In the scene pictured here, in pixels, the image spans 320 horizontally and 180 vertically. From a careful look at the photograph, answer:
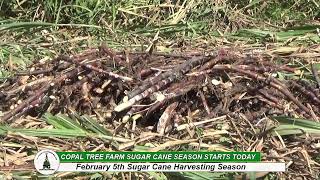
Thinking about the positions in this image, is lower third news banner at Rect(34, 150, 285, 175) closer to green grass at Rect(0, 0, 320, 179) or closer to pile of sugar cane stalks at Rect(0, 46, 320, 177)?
pile of sugar cane stalks at Rect(0, 46, 320, 177)

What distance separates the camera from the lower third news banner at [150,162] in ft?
7.09

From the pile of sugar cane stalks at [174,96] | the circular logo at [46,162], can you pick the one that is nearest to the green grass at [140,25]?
the pile of sugar cane stalks at [174,96]

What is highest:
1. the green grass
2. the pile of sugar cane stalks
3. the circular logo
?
the green grass

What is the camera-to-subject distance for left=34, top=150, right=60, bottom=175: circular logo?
218 centimetres

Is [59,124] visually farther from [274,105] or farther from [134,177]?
[274,105]

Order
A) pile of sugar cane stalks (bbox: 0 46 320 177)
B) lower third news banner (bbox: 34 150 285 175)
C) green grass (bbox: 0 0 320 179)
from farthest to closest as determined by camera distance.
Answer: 1. green grass (bbox: 0 0 320 179)
2. pile of sugar cane stalks (bbox: 0 46 320 177)
3. lower third news banner (bbox: 34 150 285 175)

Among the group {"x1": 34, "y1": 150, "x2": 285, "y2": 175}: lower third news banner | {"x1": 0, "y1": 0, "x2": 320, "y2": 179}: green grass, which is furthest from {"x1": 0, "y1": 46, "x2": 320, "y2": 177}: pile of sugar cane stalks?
{"x1": 0, "y1": 0, "x2": 320, "y2": 179}: green grass

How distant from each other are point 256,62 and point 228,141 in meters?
0.49

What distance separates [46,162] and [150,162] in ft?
1.39

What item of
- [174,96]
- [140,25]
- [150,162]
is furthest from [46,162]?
[140,25]

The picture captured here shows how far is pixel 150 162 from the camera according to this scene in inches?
86.7

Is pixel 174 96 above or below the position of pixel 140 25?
below

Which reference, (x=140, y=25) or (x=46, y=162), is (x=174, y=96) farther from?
(x=140, y=25)

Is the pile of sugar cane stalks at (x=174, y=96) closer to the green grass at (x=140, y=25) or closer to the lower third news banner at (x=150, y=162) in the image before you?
the lower third news banner at (x=150, y=162)
